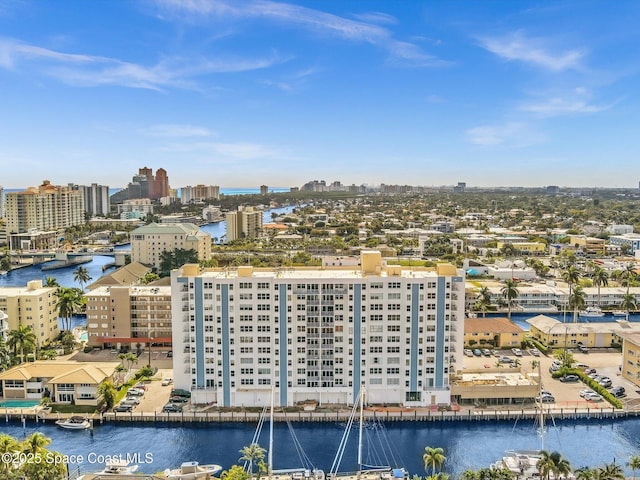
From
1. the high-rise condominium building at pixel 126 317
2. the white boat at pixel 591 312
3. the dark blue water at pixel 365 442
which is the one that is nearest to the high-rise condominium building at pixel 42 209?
the high-rise condominium building at pixel 126 317

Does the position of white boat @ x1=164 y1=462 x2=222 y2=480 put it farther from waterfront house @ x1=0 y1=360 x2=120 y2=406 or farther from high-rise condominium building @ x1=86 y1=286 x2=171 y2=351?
high-rise condominium building @ x1=86 y1=286 x2=171 y2=351

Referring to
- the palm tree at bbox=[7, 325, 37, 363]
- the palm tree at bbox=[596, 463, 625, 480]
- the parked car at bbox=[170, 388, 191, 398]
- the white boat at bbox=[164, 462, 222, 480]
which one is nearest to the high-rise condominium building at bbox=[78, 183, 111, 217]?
the palm tree at bbox=[7, 325, 37, 363]

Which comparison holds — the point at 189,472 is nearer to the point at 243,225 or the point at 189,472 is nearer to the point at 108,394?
the point at 108,394

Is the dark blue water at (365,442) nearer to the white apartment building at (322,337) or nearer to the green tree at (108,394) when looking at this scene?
the green tree at (108,394)

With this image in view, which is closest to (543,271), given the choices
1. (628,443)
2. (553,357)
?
(553,357)

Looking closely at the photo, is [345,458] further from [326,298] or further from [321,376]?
[326,298]
